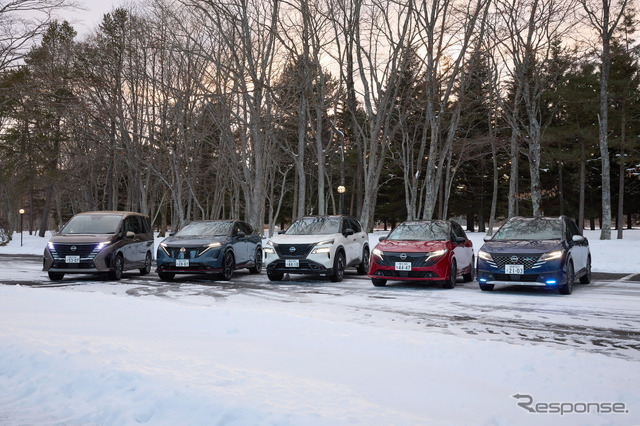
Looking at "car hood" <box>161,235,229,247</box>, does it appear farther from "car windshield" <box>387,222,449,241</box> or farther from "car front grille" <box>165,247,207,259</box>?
"car windshield" <box>387,222,449,241</box>

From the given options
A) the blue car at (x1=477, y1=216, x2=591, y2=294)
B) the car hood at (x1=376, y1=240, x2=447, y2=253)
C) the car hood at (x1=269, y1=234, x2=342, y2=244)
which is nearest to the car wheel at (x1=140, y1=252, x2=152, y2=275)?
the car hood at (x1=269, y1=234, x2=342, y2=244)

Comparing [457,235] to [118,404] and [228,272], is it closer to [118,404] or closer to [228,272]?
[228,272]

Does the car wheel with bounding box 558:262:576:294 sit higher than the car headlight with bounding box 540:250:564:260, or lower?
lower

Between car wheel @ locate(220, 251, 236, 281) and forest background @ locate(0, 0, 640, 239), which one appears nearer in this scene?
car wheel @ locate(220, 251, 236, 281)

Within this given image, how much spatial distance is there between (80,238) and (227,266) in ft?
13.0

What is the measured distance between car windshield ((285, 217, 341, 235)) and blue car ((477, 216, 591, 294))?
4.50 meters

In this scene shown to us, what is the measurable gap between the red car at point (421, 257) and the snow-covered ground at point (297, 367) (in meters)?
3.51

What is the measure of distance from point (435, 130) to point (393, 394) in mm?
22016

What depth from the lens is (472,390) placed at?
4762 millimetres

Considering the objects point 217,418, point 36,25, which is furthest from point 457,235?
point 36,25

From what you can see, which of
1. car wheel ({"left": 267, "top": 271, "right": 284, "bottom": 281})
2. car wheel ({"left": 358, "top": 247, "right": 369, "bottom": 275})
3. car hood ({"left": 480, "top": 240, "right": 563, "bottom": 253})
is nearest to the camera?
car hood ({"left": 480, "top": 240, "right": 563, "bottom": 253})

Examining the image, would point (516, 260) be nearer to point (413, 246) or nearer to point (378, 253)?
point (413, 246)

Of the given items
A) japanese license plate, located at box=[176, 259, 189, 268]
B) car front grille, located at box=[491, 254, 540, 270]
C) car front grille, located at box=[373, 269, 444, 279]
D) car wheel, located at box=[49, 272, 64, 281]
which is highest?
car front grille, located at box=[491, 254, 540, 270]

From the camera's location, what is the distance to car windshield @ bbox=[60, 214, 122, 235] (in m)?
15.8
